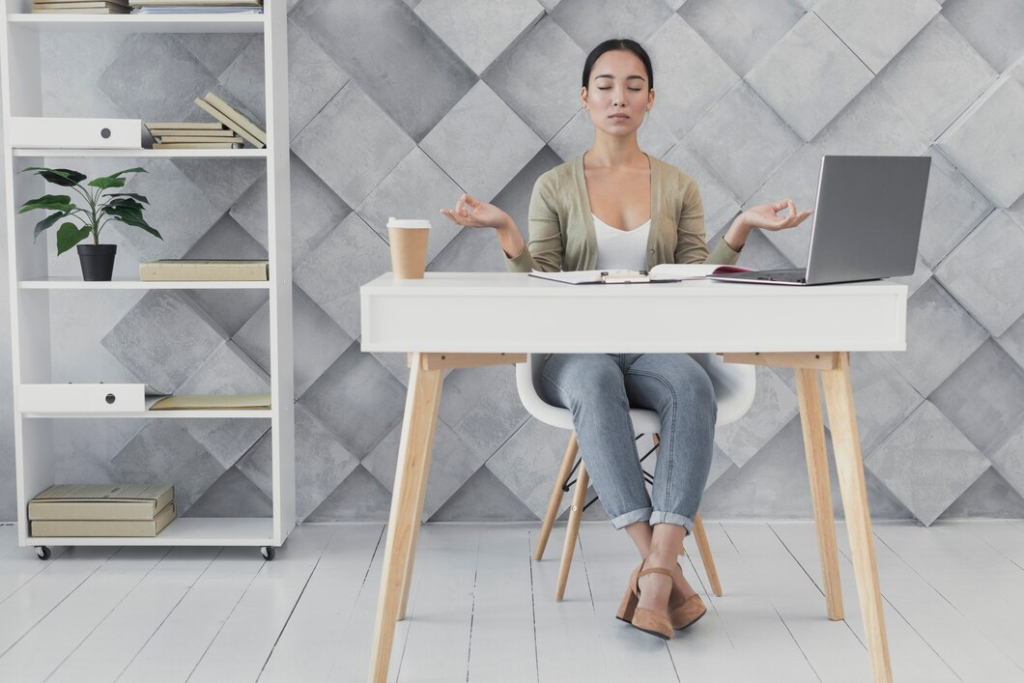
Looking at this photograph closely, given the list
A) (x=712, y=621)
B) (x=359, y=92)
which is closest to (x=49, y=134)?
(x=359, y=92)

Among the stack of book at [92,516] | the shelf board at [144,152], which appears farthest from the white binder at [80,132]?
the stack of book at [92,516]

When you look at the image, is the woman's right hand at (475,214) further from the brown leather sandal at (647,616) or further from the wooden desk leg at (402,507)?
the brown leather sandal at (647,616)

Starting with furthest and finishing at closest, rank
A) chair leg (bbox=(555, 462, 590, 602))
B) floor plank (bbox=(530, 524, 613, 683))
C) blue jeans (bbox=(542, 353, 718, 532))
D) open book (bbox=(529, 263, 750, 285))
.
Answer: chair leg (bbox=(555, 462, 590, 602)) < blue jeans (bbox=(542, 353, 718, 532)) < floor plank (bbox=(530, 524, 613, 683)) < open book (bbox=(529, 263, 750, 285))

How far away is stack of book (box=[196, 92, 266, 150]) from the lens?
2.39m

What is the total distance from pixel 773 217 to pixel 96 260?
60.1 inches

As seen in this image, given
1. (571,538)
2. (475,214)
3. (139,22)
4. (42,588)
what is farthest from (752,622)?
(139,22)

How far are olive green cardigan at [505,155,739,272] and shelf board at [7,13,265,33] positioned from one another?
787 mm

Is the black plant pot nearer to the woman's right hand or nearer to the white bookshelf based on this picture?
the white bookshelf

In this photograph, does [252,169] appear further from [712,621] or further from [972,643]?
[972,643]

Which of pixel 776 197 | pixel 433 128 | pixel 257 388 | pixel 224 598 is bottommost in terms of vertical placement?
pixel 224 598

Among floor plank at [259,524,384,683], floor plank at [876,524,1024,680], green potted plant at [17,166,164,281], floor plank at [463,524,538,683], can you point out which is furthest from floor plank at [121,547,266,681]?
floor plank at [876,524,1024,680]

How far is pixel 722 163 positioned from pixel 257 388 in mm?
1336

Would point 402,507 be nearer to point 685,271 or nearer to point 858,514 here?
point 685,271

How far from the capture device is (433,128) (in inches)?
104
